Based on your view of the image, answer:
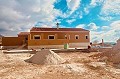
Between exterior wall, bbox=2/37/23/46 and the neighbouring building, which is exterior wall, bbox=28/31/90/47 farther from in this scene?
exterior wall, bbox=2/37/23/46

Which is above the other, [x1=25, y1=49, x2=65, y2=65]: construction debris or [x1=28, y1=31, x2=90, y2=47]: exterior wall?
[x1=28, y1=31, x2=90, y2=47]: exterior wall

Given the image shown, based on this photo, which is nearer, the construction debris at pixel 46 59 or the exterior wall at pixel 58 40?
the construction debris at pixel 46 59

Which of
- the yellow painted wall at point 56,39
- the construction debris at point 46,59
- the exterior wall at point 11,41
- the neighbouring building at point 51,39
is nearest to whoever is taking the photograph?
the construction debris at point 46,59

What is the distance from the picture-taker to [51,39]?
30.8 metres

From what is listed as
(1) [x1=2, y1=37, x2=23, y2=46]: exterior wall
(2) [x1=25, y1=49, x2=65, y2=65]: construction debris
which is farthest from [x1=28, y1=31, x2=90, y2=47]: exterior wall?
(2) [x1=25, y1=49, x2=65, y2=65]: construction debris

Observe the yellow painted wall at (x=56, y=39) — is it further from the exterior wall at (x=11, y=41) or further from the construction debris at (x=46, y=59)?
the construction debris at (x=46, y=59)

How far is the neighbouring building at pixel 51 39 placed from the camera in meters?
30.1

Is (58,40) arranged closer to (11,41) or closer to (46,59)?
(11,41)

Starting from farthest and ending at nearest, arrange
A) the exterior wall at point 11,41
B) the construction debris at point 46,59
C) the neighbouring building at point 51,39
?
the exterior wall at point 11,41 → the neighbouring building at point 51,39 → the construction debris at point 46,59

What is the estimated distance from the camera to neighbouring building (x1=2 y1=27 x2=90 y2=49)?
30.1m

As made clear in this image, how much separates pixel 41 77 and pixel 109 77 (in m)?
3.62

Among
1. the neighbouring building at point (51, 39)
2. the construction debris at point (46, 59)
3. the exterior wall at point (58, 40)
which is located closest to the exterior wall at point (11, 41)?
the neighbouring building at point (51, 39)

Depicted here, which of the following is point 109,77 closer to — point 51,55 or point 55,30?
point 51,55

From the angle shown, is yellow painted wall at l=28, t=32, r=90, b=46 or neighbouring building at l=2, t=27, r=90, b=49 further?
neighbouring building at l=2, t=27, r=90, b=49
